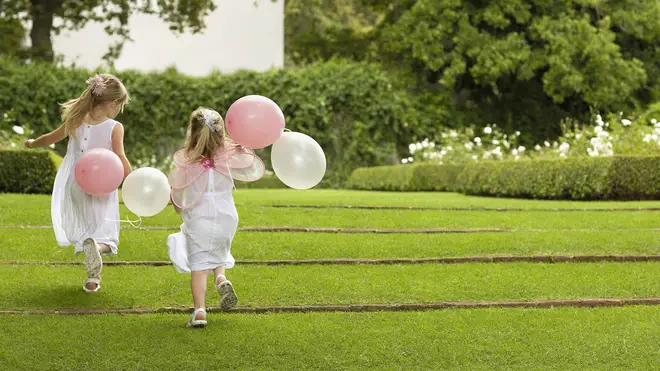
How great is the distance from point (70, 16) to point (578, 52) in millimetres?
14591

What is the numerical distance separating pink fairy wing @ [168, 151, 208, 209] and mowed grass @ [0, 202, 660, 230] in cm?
391

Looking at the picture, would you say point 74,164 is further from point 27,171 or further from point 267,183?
point 267,183

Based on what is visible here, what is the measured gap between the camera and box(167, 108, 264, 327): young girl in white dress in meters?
5.61

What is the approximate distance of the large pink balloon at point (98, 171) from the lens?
19.7ft

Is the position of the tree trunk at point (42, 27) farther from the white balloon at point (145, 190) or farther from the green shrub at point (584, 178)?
the white balloon at point (145, 190)

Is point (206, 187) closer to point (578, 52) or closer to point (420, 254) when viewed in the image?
point (420, 254)

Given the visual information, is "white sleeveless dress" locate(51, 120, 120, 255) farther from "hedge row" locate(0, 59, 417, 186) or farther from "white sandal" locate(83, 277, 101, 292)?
"hedge row" locate(0, 59, 417, 186)

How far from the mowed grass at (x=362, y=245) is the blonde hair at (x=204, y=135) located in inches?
94.1

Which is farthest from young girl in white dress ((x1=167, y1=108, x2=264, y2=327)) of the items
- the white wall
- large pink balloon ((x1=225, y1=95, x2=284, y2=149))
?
the white wall

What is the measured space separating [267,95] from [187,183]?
17276mm

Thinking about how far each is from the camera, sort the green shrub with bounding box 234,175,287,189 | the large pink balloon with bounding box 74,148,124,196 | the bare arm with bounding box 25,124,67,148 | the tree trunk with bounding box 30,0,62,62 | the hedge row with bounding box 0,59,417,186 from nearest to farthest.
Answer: the large pink balloon with bounding box 74,148,124,196
the bare arm with bounding box 25,124,67,148
the hedge row with bounding box 0,59,417,186
the green shrub with bounding box 234,175,287,189
the tree trunk with bounding box 30,0,62,62

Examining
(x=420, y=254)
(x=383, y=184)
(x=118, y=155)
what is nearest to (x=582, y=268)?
(x=420, y=254)

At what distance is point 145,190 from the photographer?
5.85m

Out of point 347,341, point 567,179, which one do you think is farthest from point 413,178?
point 347,341
